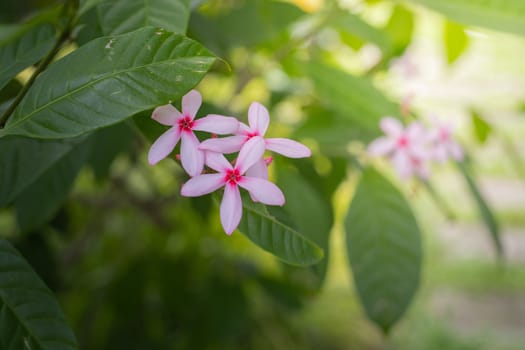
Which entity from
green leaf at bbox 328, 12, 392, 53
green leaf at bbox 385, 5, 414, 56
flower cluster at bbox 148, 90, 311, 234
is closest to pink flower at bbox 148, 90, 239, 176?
flower cluster at bbox 148, 90, 311, 234

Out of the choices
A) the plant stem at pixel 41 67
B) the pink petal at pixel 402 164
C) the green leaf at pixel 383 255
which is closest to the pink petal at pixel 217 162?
the plant stem at pixel 41 67

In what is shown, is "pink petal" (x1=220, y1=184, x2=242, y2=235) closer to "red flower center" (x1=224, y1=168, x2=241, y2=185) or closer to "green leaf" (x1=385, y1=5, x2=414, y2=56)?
"red flower center" (x1=224, y1=168, x2=241, y2=185)

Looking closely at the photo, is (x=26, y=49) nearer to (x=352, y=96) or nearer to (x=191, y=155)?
(x=191, y=155)

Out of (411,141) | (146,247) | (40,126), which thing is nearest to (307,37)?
(411,141)

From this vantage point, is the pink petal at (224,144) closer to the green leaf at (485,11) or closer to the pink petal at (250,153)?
the pink petal at (250,153)

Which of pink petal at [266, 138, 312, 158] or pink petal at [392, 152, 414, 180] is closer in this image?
pink petal at [266, 138, 312, 158]

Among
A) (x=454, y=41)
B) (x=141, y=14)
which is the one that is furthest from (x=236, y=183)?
(x=454, y=41)
